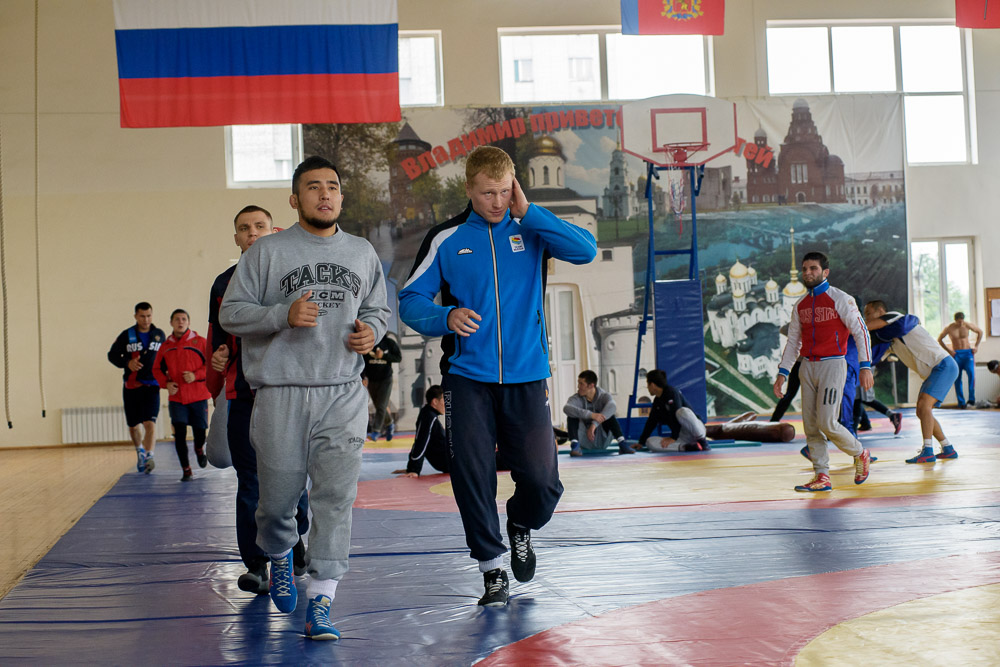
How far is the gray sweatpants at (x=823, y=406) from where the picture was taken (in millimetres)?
7035

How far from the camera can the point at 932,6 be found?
16594mm

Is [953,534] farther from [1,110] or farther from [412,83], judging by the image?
[1,110]

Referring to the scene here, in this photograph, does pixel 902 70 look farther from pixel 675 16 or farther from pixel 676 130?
pixel 675 16

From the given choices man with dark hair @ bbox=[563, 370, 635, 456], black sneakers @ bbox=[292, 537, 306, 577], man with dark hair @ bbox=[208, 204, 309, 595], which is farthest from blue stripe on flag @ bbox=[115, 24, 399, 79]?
black sneakers @ bbox=[292, 537, 306, 577]

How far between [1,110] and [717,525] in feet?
46.0

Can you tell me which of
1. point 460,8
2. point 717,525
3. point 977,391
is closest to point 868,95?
point 977,391

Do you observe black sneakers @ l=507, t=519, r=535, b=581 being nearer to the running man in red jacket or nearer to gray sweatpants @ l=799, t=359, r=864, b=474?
gray sweatpants @ l=799, t=359, r=864, b=474

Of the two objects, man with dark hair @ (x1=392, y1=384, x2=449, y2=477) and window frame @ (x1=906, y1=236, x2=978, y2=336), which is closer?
man with dark hair @ (x1=392, y1=384, x2=449, y2=477)

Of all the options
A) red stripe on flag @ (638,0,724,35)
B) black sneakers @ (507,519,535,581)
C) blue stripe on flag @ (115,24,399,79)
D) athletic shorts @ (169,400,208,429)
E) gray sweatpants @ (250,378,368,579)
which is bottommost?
black sneakers @ (507,519,535,581)

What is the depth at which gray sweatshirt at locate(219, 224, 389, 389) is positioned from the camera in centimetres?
359

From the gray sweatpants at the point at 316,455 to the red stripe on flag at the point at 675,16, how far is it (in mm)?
9074

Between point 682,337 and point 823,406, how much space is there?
4755mm

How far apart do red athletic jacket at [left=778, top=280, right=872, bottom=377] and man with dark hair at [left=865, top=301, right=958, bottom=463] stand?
157cm

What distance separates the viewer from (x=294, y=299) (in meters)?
3.64
